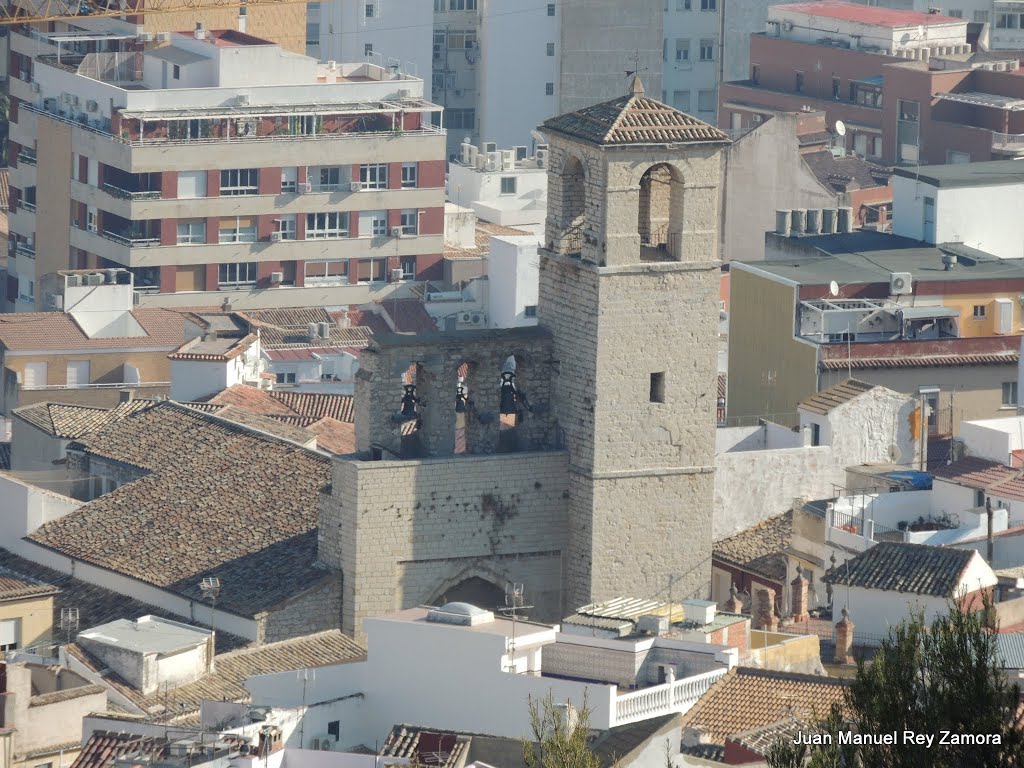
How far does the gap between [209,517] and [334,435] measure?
8134mm

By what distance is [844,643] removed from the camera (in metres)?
44.5

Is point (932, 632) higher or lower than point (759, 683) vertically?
higher

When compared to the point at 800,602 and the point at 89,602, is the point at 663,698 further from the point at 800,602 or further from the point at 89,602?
the point at 89,602

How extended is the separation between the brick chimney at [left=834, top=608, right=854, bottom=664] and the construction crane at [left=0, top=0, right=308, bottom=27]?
188 ft

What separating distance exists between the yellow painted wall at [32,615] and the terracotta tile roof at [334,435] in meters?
8.69

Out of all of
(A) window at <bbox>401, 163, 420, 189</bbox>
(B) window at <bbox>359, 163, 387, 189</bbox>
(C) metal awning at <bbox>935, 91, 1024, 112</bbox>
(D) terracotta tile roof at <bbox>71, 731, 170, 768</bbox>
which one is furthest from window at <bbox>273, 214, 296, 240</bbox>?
(D) terracotta tile roof at <bbox>71, 731, 170, 768</bbox>

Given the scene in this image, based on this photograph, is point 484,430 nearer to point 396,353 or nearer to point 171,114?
point 396,353

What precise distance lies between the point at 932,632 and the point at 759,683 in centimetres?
1551

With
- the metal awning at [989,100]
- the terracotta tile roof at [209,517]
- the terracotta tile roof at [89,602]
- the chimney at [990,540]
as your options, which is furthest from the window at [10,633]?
the metal awning at [989,100]

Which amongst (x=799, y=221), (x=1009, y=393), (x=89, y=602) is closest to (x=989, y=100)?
(x=799, y=221)

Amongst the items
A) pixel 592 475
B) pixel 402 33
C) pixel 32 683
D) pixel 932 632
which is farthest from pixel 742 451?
pixel 402 33

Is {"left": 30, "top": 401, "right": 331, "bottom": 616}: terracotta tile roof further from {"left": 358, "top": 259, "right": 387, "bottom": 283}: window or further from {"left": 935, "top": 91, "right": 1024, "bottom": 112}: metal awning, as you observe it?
{"left": 935, "top": 91, "right": 1024, "bottom": 112}: metal awning

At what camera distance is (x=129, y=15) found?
10000 centimetres

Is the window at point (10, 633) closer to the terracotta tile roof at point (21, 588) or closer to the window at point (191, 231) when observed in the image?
the terracotta tile roof at point (21, 588)
